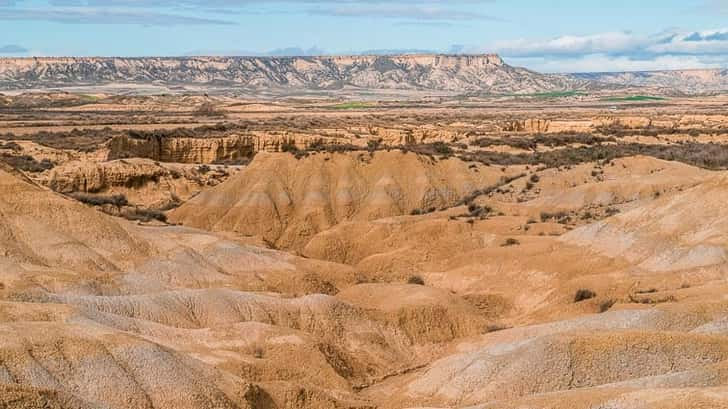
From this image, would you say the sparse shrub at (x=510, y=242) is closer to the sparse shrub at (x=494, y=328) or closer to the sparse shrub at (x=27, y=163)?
the sparse shrub at (x=494, y=328)

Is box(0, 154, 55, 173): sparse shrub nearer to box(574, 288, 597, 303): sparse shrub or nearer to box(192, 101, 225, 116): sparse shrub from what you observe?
box(574, 288, 597, 303): sparse shrub

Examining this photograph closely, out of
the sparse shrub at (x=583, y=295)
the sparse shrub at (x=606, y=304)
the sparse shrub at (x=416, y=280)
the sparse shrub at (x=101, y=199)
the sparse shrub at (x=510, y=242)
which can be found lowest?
the sparse shrub at (x=416, y=280)

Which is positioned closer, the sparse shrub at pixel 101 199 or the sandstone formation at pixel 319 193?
the sandstone formation at pixel 319 193

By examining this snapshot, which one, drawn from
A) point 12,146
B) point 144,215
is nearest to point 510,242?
point 144,215

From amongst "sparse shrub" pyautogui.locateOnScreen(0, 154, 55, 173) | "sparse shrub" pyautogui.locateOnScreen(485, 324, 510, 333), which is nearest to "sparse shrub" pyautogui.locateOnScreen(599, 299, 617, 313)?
"sparse shrub" pyautogui.locateOnScreen(485, 324, 510, 333)

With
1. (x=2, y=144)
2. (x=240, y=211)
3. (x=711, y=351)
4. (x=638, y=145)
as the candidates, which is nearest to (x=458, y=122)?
(x=638, y=145)

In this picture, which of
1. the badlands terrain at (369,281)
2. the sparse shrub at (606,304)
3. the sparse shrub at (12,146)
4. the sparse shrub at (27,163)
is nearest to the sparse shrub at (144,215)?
the badlands terrain at (369,281)

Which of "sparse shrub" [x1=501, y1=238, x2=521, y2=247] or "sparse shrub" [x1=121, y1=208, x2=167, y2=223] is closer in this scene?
"sparse shrub" [x1=501, y1=238, x2=521, y2=247]

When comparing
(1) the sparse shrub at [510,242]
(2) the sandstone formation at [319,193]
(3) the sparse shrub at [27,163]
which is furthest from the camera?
(3) the sparse shrub at [27,163]
